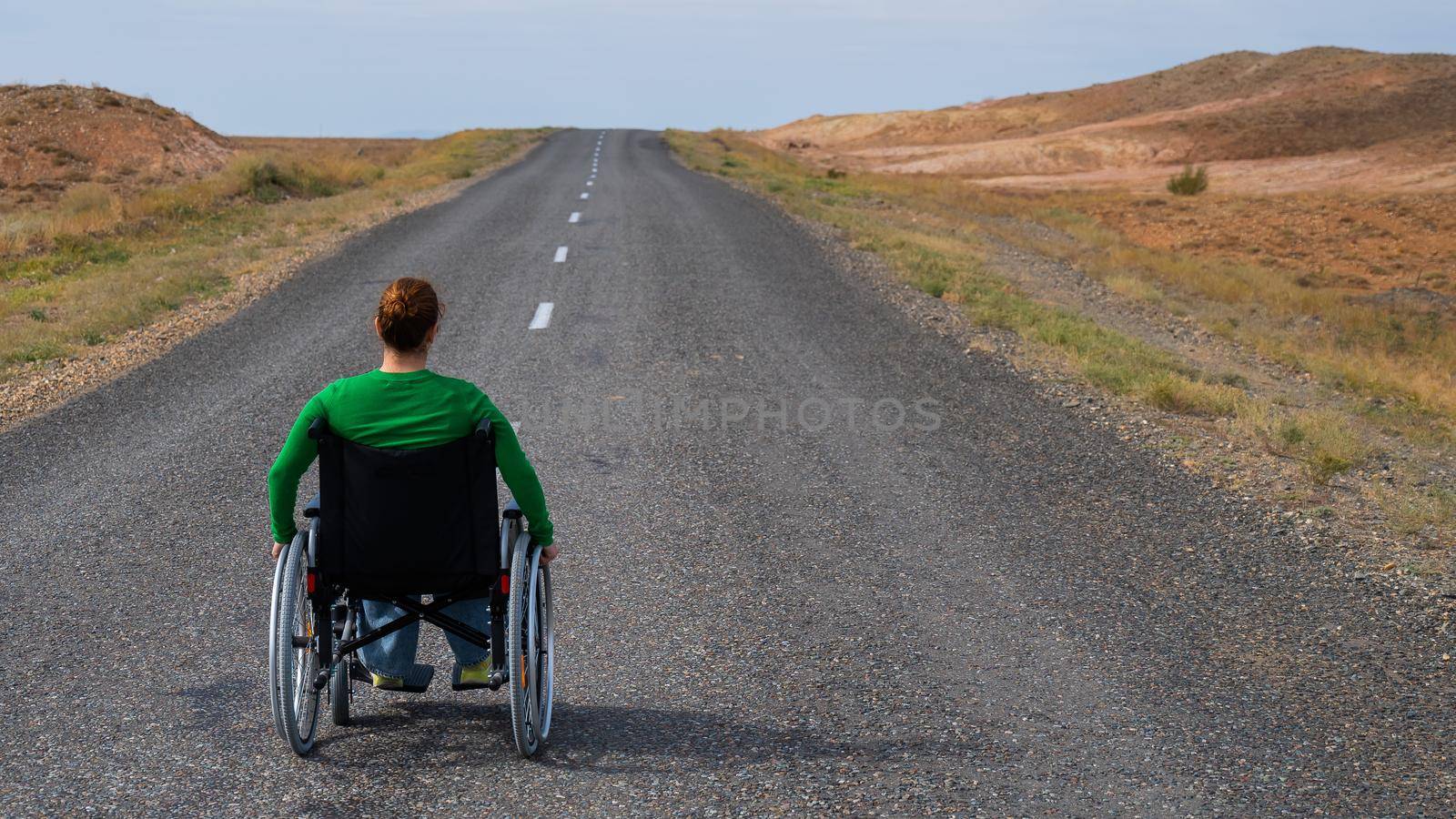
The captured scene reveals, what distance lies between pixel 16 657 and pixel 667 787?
293 cm

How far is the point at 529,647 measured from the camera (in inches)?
144

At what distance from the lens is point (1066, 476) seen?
723cm

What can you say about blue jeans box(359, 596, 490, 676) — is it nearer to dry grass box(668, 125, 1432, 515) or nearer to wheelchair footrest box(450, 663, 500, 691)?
wheelchair footrest box(450, 663, 500, 691)

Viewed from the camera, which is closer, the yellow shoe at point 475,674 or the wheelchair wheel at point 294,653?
the wheelchair wheel at point 294,653

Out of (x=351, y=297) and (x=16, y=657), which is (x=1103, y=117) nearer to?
(x=351, y=297)

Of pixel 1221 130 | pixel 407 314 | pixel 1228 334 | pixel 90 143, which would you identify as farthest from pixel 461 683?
pixel 1221 130

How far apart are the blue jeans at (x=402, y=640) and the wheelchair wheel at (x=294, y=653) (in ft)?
0.64

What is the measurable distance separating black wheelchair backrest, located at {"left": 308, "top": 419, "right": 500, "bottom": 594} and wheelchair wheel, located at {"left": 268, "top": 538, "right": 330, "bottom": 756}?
0.12m

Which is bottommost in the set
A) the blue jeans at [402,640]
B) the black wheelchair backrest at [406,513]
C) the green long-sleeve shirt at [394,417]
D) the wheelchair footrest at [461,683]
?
the wheelchair footrest at [461,683]

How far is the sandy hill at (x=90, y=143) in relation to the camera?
102 ft

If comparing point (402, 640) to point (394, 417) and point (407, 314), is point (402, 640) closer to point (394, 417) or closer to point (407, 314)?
point (394, 417)

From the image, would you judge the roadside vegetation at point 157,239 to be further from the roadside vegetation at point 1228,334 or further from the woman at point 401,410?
the roadside vegetation at point 1228,334

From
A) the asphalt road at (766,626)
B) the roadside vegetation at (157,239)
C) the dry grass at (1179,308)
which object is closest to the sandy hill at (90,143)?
the roadside vegetation at (157,239)

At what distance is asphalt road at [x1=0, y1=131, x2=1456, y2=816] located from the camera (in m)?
3.75
